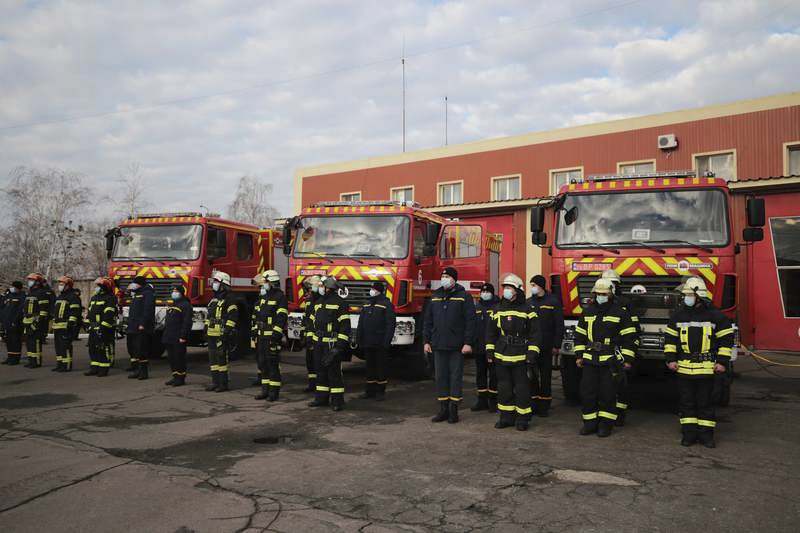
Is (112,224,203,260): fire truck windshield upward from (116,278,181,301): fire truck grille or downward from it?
upward

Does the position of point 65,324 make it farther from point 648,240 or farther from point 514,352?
point 648,240

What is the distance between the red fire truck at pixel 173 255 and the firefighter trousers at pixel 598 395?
8101mm

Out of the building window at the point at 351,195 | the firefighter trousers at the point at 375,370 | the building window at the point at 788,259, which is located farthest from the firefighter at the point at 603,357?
the building window at the point at 351,195

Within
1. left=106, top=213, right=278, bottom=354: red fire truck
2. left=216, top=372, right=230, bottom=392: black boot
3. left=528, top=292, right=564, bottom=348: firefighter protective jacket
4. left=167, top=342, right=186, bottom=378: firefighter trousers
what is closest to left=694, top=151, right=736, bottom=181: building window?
left=528, top=292, right=564, bottom=348: firefighter protective jacket

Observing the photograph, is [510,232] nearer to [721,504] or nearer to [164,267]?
[164,267]

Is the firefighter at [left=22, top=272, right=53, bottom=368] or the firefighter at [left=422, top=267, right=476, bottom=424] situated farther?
the firefighter at [left=22, top=272, right=53, bottom=368]

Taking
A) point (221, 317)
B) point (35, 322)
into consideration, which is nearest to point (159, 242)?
point (35, 322)

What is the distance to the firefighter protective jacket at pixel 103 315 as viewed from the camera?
11430 mm

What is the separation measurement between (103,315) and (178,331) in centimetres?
212

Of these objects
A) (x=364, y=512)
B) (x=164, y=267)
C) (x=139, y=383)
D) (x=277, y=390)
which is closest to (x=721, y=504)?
(x=364, y=512)

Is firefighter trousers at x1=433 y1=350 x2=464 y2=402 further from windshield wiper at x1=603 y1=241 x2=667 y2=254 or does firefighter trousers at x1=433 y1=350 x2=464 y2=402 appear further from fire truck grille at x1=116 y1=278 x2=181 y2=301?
fire truck grille at x1=116 y1=278 x2=181 y2=301

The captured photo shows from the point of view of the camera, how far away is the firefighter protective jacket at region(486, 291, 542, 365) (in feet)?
23.6

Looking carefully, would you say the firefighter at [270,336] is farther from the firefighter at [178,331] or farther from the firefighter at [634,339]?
the firefighter at [634,339]

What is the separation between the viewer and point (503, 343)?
7.33 meters
